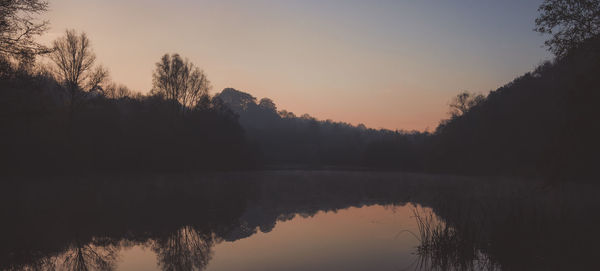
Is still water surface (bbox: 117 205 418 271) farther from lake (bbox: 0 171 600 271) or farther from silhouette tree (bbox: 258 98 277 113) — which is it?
silhouette tree (bbox: 258 98 277 113)

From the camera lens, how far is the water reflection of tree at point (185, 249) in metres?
7.60

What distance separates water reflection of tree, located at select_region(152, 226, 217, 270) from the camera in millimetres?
7602

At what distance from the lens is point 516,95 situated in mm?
44062

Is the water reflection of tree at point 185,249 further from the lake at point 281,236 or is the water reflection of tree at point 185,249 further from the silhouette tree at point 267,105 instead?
the silhouette tree at point 267,105

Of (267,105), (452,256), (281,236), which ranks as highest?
(267,105)

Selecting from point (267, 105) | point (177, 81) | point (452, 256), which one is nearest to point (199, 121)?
point (177, 81)

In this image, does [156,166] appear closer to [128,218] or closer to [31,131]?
[31,131]

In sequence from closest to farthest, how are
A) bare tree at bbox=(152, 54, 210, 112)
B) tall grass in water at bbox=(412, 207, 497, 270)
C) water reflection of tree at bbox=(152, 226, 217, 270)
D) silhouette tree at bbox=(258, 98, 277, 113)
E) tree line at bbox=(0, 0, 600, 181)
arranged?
1. tall grass in water at bbox=(412, 207, 497, 270)
2. water reflection of tree at bbox=(152, 226, 217, 270)
3. tree line at bbox=(0, 0, 600, 181)
4. bare tree at bbox=(152, 54, 210, 112)
5. silhouette tree at bbox=(258, 98, 277, 113)

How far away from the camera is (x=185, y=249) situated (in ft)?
29.0

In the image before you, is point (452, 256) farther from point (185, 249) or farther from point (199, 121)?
point (199, 121)

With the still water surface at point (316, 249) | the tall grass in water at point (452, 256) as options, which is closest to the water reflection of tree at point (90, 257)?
the still water surface at point (316, 249)

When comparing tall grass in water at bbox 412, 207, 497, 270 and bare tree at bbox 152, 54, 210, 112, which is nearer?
tall grass in water at bbox 412, 207, 497, 270

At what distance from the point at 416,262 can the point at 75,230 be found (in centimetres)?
1003

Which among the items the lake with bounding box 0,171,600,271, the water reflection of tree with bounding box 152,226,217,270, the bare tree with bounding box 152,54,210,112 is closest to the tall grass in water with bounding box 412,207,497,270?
the lake with bounding box 0,171,600,271
